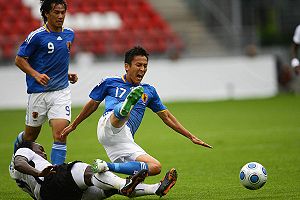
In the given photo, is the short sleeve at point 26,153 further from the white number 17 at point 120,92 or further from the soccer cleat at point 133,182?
the white number 17 at point 120,92

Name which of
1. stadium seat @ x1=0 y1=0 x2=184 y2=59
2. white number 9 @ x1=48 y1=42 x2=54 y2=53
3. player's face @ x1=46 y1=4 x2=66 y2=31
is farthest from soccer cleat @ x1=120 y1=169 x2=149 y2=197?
stadium seat @ x1=0 y1=0 x2=184 y2=59

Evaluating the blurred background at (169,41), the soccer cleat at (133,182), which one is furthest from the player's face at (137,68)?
the blurred background at (169,41)

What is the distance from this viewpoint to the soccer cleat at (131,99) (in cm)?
761

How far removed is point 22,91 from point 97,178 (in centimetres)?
1773

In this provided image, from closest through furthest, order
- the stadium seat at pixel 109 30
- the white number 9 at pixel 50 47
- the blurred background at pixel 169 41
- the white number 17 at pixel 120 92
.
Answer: the white number 17 at pixel 120 92, the white number 9 at pixel 50 47, the blurred background at pixel 169 41, the stadium seat at pixel 109 30

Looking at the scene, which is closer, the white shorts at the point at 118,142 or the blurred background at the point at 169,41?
the white shorts at the point at 118,142

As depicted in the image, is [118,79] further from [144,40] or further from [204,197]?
[144,40]

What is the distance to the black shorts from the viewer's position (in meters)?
7.66

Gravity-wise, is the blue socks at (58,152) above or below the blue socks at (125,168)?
below

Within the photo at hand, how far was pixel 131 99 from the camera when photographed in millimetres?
7625

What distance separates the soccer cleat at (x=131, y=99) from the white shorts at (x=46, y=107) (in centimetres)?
210

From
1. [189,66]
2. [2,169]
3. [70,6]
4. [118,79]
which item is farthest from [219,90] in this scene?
[118,79]

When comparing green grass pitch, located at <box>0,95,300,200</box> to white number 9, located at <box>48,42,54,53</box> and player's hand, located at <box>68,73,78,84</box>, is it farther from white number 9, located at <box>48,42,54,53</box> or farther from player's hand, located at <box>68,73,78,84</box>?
white number 9, located at <box>48,42,54,53</box>

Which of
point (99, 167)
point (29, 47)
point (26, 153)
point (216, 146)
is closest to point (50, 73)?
point (29, 47)
